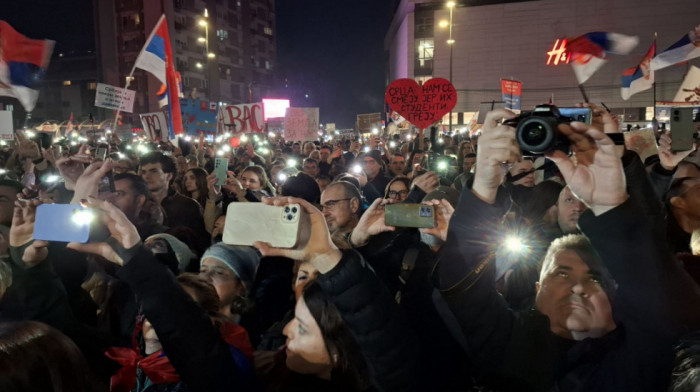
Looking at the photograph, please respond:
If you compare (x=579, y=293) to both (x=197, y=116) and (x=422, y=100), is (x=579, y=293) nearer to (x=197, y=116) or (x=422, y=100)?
(x=422, y=100)

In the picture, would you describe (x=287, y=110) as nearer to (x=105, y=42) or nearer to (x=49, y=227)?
(x=49, y=227)

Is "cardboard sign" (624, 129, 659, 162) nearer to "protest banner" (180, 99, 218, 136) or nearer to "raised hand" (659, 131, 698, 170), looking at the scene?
"raised hand" (659, 131, 698, 170)

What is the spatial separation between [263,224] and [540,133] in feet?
3.39

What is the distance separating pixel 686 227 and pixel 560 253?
1.74 meters

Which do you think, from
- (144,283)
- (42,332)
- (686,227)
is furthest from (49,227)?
(686,227)

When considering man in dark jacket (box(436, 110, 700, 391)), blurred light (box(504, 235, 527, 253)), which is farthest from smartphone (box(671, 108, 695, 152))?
man in dark jacket (box(436, 110, 700, 391))

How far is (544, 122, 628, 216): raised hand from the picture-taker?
171 cm

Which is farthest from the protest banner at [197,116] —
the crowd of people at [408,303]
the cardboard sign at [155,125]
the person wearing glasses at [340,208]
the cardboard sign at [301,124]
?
the crowd of people at [408,303]

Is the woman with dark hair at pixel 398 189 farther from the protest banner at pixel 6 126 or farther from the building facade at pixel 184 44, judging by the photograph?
the building facade at pixel 184 44

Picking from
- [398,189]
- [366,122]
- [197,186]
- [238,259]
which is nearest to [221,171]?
[197,186]

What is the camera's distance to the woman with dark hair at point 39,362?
146 cm

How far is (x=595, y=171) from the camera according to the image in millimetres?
1746

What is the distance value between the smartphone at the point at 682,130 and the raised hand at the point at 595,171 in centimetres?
346

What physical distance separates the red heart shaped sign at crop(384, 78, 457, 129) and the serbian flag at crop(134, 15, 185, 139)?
13.6 ft
